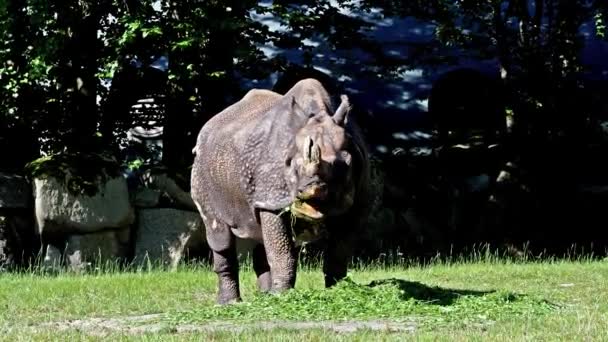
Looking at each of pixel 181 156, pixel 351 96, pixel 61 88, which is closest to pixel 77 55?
pixel 61 88

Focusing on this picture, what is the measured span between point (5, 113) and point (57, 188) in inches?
63.7

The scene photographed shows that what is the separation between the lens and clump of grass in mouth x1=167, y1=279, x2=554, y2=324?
33.8 ft

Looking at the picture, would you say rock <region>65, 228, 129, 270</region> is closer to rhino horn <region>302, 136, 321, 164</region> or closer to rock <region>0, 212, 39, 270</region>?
rock <region>0, 212, 39, 270</region>

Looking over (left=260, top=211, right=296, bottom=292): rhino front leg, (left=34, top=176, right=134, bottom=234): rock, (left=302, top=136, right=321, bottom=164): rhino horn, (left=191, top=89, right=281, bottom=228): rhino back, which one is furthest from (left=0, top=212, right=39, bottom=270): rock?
(left=302, top=136, right=321, bottom=164): rhino horn

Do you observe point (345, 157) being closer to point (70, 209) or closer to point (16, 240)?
point (70, 209)

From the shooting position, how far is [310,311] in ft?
34.0

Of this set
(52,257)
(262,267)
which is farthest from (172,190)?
(262,267)

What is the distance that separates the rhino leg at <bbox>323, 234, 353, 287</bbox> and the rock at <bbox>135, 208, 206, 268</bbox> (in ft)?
24.4

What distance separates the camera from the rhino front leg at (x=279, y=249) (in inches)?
422

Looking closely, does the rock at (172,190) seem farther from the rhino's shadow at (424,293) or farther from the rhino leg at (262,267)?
the rhino's shadow at (424,293)

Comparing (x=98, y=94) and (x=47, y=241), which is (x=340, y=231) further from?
(x=98, y=94)

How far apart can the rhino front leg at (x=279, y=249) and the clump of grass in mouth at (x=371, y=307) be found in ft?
0.46

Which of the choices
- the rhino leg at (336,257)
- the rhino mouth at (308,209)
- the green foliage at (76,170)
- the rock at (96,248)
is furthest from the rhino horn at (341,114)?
the green foliage at (76,170)

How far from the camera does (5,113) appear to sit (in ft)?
62.4
